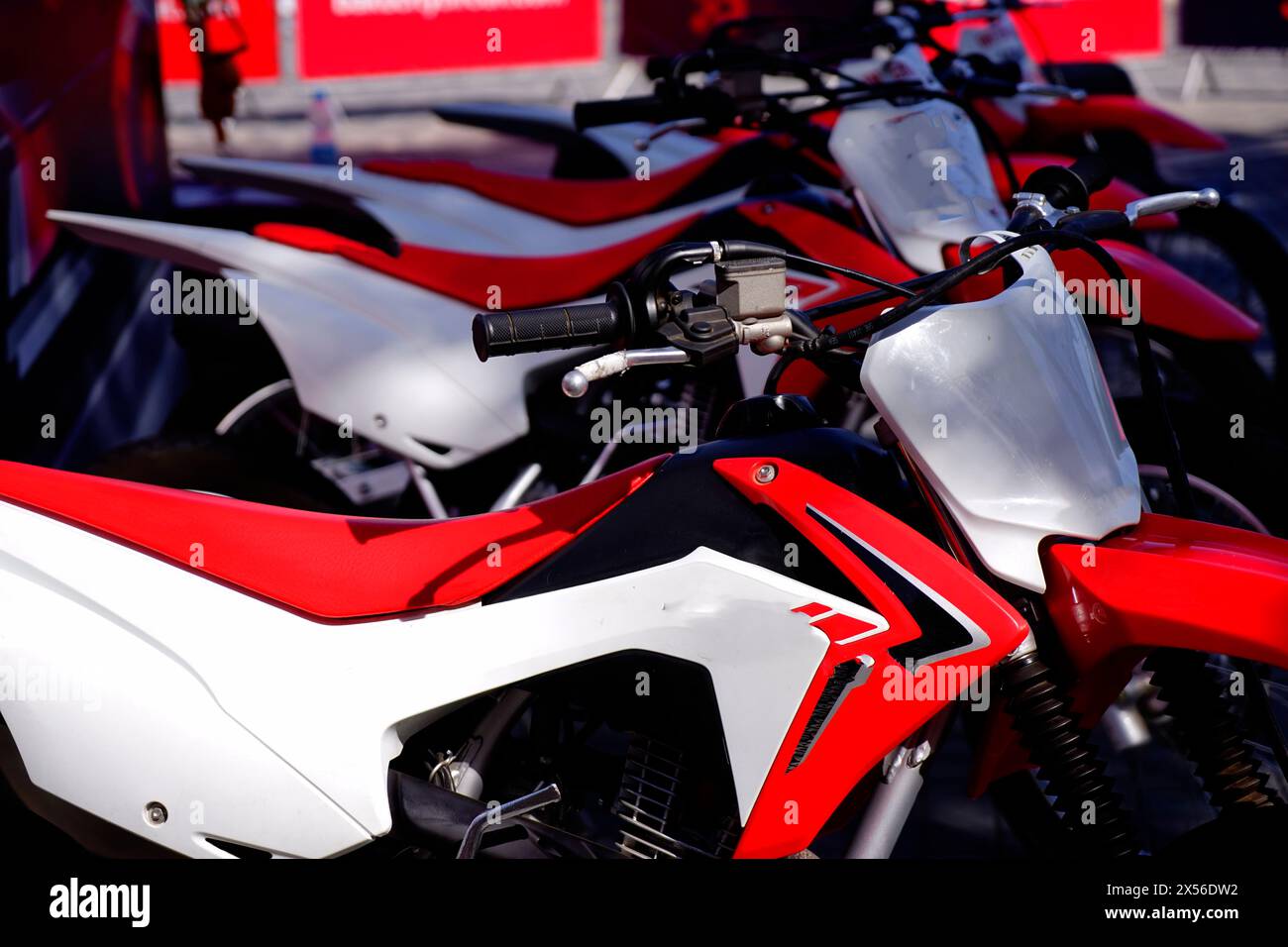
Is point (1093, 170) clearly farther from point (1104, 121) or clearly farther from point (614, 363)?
point (1104, 121)

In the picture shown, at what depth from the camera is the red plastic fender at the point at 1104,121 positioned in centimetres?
500

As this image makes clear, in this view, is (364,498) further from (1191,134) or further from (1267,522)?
(1191,134)

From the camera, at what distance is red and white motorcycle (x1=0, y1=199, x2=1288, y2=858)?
1.73 m

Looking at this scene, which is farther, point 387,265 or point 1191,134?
point 1191,134

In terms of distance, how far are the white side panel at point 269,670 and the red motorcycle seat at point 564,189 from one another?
7.41 ft

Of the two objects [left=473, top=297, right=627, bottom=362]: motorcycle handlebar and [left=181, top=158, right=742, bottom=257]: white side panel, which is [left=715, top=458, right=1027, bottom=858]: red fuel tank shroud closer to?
[left=473, top=297, right=627, bottom=362]: motorcycle handlebar

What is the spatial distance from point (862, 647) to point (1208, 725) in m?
0.47

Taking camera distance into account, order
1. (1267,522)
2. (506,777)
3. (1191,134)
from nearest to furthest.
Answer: (506,777), (1267,522), (1191,134)

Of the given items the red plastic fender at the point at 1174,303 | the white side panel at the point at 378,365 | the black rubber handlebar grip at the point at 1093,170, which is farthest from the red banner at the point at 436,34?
the black rubber handlebar grip at the point at 1093,170

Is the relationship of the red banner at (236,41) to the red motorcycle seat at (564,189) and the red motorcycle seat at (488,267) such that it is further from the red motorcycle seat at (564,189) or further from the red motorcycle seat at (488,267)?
the red motorcycle seat at (488,267)

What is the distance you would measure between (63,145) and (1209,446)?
3484mm

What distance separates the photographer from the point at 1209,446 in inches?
110
